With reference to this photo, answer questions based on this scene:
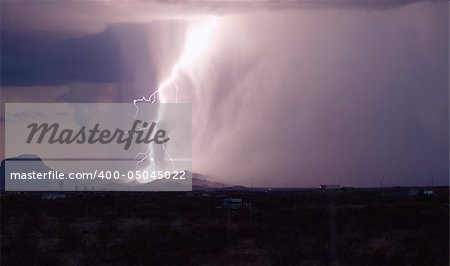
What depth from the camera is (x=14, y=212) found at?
48.8m

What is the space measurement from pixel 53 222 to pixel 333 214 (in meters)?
14.9

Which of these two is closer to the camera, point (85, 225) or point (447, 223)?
point (447, 223)

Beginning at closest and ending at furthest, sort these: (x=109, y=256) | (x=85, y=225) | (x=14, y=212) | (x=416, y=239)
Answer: (x=109, y=256)
(x=416, y=239)
(x=85, y=225)
(x=14, y=212)

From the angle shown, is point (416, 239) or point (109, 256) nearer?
point (109, 256)

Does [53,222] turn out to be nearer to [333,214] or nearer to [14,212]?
[14,212]

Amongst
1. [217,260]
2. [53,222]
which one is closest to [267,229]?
[217,260]

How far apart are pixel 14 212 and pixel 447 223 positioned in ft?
90.4

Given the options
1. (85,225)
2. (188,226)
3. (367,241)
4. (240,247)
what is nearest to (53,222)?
(85,225)

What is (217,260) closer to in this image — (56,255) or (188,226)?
(56,255)

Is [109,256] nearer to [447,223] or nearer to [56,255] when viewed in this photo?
[56,255]

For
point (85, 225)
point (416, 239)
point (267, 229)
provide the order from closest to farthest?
point (416, 239) → point (267, 229) → point (85, 225)

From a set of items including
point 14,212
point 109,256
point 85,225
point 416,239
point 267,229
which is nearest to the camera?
point 109,256

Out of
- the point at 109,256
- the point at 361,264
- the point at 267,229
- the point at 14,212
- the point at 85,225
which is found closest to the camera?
the point at 361,264

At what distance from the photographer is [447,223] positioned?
34438 millimetres
